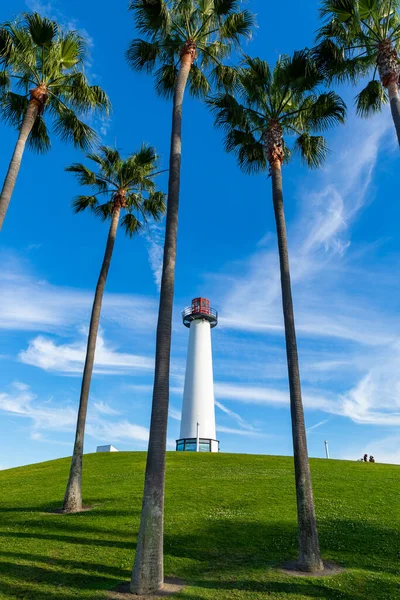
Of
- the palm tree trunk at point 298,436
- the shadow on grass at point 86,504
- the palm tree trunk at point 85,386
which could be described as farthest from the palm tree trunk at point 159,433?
the palm tree trunk at point 85,386

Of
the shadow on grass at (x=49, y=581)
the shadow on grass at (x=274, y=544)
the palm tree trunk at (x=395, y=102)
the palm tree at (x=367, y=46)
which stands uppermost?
the palm tree at (x=367, y=46)

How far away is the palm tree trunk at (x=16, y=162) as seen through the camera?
43.0 ft

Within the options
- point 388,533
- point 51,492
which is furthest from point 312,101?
point 51,492

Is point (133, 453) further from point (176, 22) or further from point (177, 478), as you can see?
point (176, 22)

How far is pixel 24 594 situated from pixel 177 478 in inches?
533

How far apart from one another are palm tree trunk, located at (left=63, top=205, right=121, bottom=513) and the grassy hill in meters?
1.08

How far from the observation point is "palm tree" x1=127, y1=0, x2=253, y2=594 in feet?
30.7

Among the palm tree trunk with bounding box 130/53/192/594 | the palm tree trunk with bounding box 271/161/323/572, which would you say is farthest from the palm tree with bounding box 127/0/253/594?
the palm tree trunk with bounding box 271/161/323/572

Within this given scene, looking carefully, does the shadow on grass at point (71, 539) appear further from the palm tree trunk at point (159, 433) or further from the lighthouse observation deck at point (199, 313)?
the lighthouse observation deck at point (199, 313)

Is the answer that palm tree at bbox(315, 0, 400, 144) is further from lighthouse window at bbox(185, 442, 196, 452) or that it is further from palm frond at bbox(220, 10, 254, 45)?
lighthouse window at bbox(185, 442, 196, 452)

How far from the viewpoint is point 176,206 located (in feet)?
42.0

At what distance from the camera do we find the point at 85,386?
1755cm

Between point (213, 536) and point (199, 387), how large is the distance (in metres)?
30.2

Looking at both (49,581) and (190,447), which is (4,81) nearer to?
(49,581)
